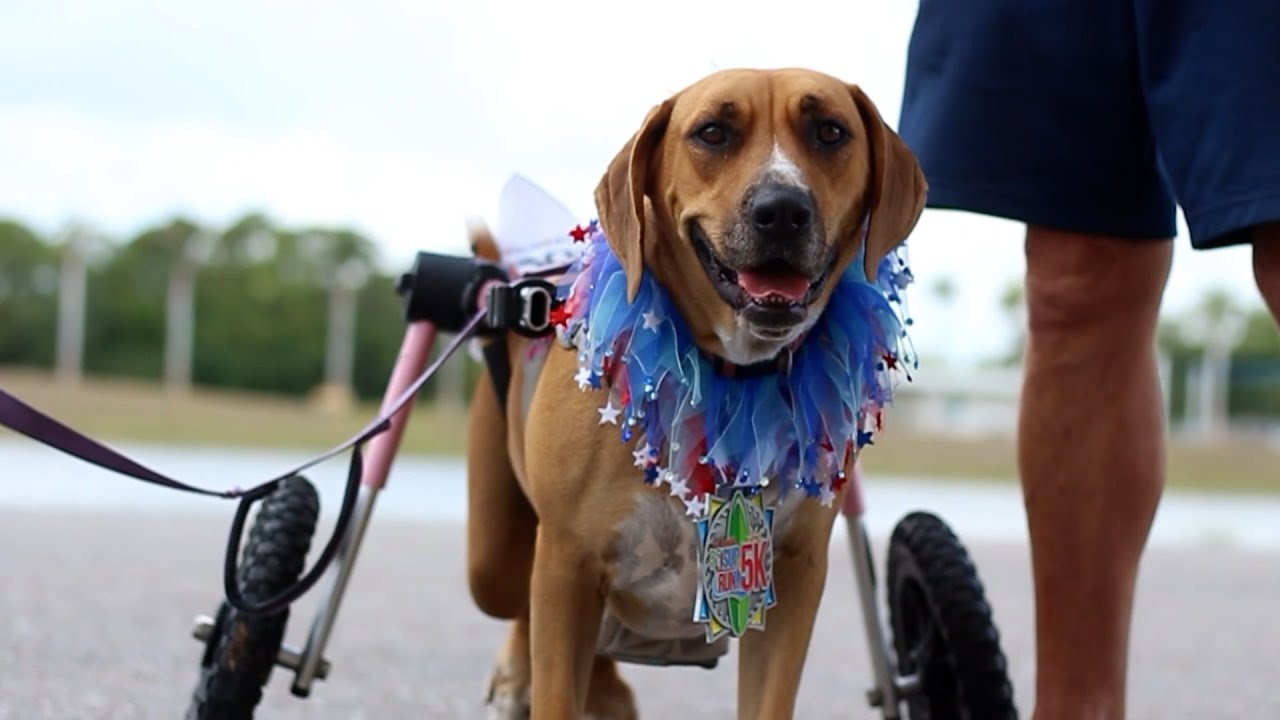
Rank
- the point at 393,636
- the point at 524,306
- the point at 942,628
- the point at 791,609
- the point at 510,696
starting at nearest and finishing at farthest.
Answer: the point at 791,609 < the point at 524,306 < the point at 942,628 < the point at 510,696 < the point at 393,636

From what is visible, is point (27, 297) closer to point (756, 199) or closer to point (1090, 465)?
point (1090, 465)

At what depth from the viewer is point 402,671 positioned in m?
4.34

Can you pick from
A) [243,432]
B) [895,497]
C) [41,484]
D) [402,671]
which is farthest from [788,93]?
[243,432]

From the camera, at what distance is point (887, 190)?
8.10ft

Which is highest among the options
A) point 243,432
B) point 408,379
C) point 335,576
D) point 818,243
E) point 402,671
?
point 818,243

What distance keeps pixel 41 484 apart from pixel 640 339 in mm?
9091

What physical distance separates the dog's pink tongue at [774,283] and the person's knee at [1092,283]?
0.65 metres

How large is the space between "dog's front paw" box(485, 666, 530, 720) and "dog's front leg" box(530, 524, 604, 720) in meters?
0.88

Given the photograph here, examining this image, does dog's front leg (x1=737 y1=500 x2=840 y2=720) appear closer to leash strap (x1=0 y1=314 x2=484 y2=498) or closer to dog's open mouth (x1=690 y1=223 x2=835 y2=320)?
dog's open mouth (x1=690 y1=223 x2=835 y2=320)

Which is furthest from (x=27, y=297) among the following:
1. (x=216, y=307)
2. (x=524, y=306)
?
(x=524, y=306)

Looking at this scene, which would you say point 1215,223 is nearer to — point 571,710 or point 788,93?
point 788,93

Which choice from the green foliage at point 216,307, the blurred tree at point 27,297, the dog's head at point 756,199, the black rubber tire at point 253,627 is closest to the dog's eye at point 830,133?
the dog's head at point 756,199

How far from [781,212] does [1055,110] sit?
2.27ft

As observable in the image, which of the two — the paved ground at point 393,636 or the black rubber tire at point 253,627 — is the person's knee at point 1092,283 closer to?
the black rubber tire at point 253,627
